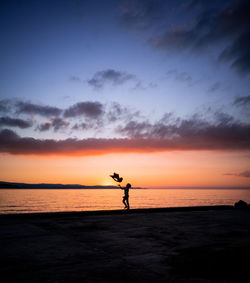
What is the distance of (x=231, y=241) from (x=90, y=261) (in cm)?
337

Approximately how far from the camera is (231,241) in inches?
203

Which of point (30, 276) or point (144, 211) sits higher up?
point (30, 276)

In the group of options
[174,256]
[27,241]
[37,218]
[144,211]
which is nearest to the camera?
[174,256]

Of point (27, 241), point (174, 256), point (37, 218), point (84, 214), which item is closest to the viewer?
point (174, 256)

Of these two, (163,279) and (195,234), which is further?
(195,234)

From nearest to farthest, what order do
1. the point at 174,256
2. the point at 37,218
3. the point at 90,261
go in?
the point at 90,261, the point at 174,256, the point at 37,218

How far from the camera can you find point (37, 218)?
894 centimetres

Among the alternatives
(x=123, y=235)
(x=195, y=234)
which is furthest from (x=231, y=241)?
(x=123, y=235)

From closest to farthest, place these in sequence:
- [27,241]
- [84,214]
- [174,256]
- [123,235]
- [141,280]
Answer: [141,280], [174,256], [27,241], [123,235], [84,214]

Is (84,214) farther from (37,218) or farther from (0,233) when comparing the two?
(0,233)

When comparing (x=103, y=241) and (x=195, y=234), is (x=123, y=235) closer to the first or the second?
(x=103, y=241)

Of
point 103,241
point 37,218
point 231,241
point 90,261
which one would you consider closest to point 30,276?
point 90,261

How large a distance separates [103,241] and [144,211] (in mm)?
7015

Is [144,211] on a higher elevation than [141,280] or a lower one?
lower
